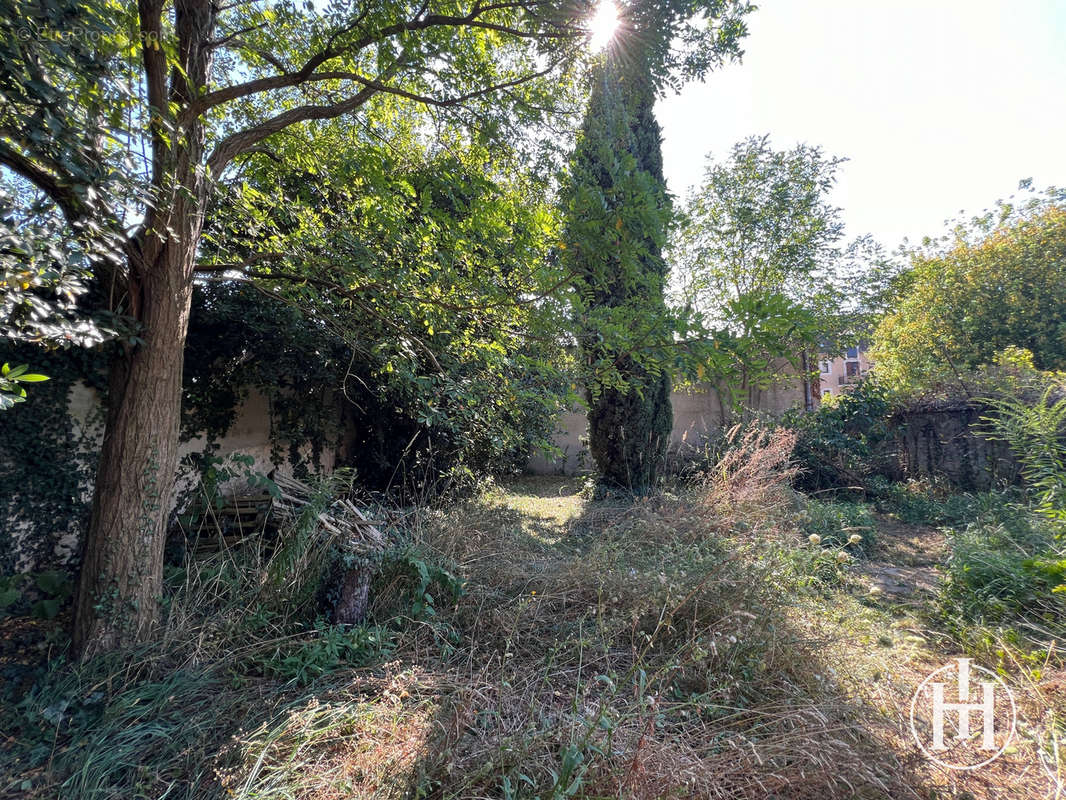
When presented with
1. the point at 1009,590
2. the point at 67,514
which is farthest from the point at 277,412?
the point at 1009,590

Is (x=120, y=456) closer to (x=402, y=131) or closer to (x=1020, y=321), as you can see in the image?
(x=402, y=131)

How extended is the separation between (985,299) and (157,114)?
1393 cm

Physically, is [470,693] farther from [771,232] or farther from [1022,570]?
[771,232]

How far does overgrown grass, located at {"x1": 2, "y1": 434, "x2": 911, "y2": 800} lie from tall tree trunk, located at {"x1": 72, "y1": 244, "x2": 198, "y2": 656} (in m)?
0.17

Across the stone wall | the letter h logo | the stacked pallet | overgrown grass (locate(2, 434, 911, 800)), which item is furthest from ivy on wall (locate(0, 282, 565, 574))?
the stone wall

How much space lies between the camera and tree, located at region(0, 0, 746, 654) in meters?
1.73

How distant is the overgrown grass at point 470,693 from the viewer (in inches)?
64.8

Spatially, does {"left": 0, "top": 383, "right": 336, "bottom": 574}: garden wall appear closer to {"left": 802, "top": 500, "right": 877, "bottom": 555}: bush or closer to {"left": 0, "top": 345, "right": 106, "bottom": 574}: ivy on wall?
{"left": 0, "top": 345, "right": 106, "bottom": 574}: ivy on wall

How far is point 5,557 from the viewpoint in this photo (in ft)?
9.89

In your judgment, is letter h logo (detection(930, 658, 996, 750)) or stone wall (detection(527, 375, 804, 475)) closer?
letter h logo (detection(930, 658, 996, 750))

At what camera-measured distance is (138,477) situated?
2.53 meters

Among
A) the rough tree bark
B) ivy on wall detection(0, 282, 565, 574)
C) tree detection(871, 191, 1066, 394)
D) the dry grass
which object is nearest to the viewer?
the dry grass

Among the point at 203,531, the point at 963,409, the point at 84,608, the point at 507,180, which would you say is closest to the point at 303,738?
the point at 84,608

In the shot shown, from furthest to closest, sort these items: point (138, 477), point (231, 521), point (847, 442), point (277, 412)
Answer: point (847, 442) → point (277, 412) → point (231, 521) → point (138, 477)
